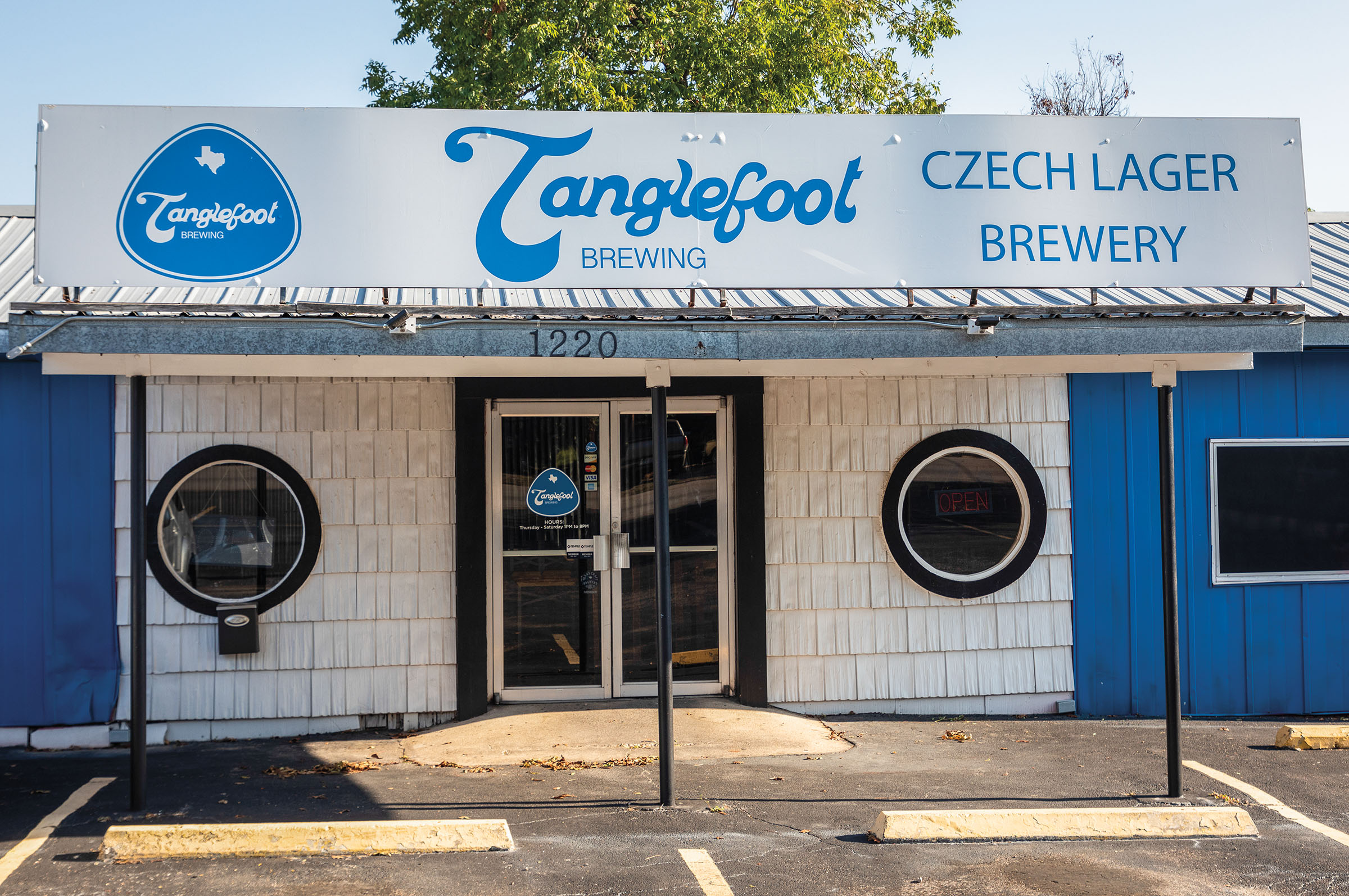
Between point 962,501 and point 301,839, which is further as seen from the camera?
point 962,501

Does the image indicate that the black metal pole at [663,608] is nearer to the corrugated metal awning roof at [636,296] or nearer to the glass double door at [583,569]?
the corrugated metal awning roof at [636,296]

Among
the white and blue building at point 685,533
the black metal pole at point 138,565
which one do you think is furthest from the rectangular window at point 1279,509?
the black metal pole at point 138,565

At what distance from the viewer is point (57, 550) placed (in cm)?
672

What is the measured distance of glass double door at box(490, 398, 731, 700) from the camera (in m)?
7.30

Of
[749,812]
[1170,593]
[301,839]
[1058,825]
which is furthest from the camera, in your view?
[1170,593]

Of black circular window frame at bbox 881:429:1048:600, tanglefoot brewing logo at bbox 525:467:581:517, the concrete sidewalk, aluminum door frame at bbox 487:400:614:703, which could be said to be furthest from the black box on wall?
black circular window frame at bbox 881:429:1048:600

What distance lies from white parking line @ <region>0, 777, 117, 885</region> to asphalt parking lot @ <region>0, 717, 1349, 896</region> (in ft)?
0.21

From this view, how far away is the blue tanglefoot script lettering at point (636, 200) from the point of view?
5242 mm

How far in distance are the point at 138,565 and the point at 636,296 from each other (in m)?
3.45

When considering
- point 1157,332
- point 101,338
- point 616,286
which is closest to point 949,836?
point 1157,332

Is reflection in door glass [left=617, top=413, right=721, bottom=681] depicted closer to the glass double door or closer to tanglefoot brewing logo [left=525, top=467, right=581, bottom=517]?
the glass double door

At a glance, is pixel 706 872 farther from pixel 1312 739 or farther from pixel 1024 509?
pixel 1312 739

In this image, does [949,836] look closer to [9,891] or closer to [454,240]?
[454,240]

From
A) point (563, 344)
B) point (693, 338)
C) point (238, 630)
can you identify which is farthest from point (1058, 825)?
point (238, 630)
